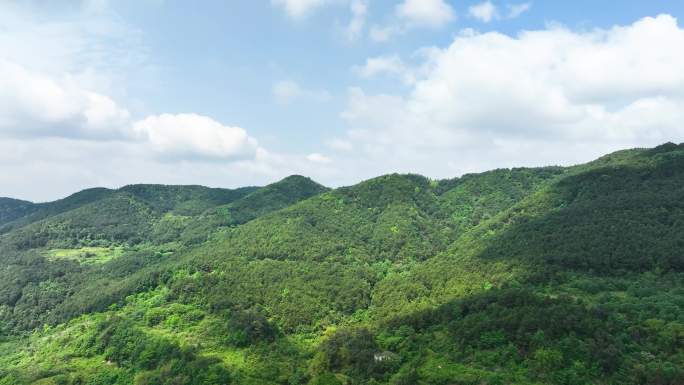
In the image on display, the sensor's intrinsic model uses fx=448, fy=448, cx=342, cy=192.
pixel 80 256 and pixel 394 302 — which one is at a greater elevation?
pixel 80 256

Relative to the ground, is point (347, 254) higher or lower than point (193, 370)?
higher

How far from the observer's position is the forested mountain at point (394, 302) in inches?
2724

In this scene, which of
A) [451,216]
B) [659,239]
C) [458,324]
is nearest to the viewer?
[458,324]

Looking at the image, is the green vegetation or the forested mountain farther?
the green vegetation

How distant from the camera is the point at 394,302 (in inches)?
4395

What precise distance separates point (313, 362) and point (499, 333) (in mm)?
33906

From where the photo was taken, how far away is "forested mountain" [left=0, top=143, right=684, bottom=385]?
69.2 metres

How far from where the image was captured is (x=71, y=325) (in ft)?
399

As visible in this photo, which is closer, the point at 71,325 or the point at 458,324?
the point at 458,324

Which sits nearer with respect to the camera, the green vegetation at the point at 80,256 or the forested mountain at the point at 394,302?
the forested mountain at the point at 394,302

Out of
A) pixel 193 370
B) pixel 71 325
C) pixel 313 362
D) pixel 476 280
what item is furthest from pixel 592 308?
pixel 71 325

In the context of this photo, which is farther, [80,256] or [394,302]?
[80,256]

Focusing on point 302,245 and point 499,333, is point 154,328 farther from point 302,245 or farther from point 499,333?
point 499,333

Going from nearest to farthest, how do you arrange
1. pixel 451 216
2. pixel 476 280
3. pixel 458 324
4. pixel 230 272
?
pixel 458 324, pixel 476 280, pixel 230 272, pixel 451 216
